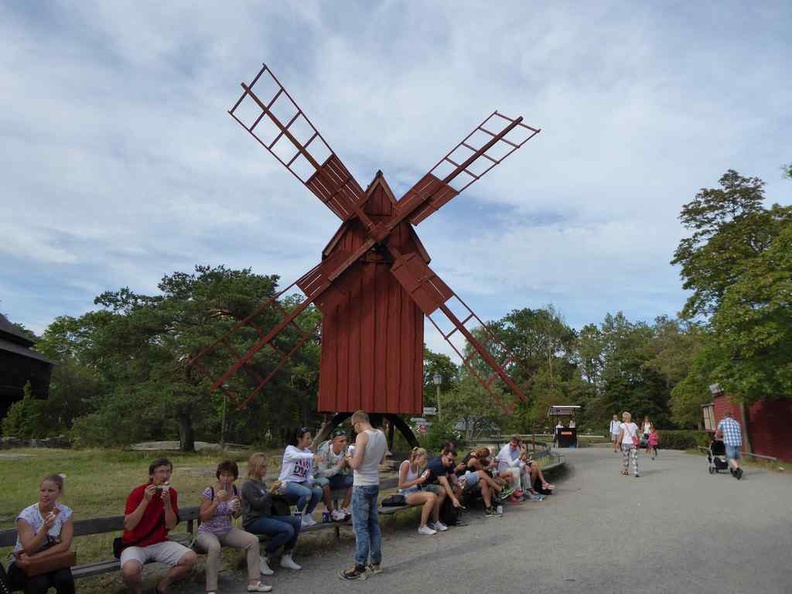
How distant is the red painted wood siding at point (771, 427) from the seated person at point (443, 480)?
60.2 feet

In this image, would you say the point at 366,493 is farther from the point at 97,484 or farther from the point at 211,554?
the point at 97,484

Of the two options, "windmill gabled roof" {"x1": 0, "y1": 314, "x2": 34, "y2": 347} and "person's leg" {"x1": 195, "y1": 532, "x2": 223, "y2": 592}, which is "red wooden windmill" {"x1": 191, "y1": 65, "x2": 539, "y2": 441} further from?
"windmill gabled roof" {"x1": 0, "y1": 314, "x2": 34, "y2": 347}

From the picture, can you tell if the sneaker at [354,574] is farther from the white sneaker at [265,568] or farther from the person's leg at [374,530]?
the white sneaker at [265,568]

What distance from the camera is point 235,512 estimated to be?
6043 millimetres

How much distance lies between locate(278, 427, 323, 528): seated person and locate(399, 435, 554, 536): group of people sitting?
1.66 meters

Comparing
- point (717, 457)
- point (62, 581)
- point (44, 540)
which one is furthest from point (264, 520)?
point (717, 457)

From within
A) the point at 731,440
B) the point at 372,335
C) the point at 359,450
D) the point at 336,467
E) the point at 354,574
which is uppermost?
the point at 372,335

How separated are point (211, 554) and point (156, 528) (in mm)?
596

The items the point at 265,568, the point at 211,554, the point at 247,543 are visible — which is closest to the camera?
the point at 211,554

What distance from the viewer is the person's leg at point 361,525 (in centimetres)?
629

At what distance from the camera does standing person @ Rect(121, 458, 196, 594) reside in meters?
5.24

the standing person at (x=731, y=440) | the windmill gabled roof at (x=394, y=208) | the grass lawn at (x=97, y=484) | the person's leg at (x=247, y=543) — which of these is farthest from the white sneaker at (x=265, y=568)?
the standing person at (x=731, y=440)

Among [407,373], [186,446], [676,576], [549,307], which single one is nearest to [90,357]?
[186,446]

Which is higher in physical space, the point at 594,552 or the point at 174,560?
the point at 174,560
